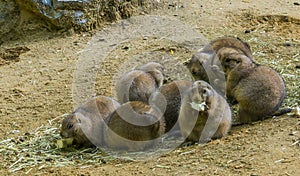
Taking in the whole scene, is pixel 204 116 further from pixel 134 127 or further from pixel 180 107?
pixel 134 127

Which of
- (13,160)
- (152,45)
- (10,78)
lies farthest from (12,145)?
(152,45)

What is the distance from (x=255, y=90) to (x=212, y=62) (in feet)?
3.31

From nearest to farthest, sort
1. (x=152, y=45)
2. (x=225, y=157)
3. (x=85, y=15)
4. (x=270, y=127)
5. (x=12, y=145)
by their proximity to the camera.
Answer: (x=225, y=157) → (x=270, y=127) → (x=12, y=145) → (x=152, y=45) → (x=85, y=15)

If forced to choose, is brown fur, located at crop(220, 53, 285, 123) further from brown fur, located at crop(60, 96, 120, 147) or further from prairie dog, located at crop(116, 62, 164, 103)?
brown fur, located at crop(60, 96, 120, 147)

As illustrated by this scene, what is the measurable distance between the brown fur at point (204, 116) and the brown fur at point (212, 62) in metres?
0.94

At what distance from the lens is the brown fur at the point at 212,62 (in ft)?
22.4

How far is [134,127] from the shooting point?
5.89m

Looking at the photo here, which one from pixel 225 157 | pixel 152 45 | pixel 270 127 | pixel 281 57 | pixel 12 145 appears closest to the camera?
pixel 225 157

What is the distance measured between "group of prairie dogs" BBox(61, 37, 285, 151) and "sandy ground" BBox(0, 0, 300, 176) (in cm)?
21

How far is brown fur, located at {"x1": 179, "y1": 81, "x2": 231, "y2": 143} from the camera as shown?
5.60 meters

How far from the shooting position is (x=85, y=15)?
972 cm

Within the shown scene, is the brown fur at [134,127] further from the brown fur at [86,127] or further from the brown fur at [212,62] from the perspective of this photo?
the brown fur at [212,62]

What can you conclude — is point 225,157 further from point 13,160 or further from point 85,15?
point 85,15

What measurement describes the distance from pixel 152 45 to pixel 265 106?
3367 millimetres
